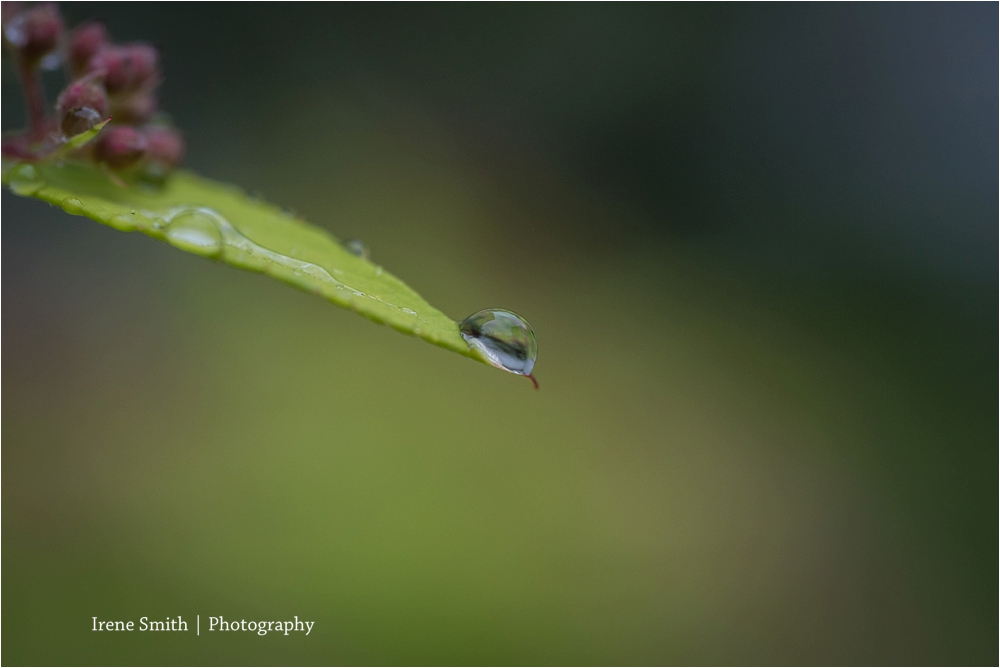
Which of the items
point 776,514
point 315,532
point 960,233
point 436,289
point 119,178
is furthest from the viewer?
point 960,233

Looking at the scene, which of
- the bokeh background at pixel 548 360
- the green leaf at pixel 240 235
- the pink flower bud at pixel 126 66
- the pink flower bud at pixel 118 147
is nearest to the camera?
the green leaf at pixel 240 235

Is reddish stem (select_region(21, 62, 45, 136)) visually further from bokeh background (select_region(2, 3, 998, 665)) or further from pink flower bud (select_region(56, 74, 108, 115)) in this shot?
bokeh background (select_region(2, 3, 998, 665))

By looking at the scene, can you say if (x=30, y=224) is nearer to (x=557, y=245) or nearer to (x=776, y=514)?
(x=557, y=245)

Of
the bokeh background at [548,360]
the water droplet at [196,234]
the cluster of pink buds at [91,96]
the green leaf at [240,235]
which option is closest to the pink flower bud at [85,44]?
the cluster of pink buds at [91,96]

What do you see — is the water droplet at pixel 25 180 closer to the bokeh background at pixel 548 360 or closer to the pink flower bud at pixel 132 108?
the pink flower bud at pixel 132 108

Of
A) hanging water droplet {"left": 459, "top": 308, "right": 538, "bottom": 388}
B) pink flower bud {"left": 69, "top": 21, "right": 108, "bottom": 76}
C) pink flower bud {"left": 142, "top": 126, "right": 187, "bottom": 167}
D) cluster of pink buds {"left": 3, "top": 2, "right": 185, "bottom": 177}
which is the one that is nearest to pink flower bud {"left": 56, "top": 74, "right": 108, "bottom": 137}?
cluster of pink buds {"left": 3, "top": 2, "right": 185, "bottom": 177}

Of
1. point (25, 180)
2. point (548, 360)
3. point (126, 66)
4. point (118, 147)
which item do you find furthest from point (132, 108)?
point (548, 360)

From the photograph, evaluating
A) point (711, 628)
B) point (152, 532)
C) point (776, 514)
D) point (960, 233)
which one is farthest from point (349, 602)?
point (960, 233)
